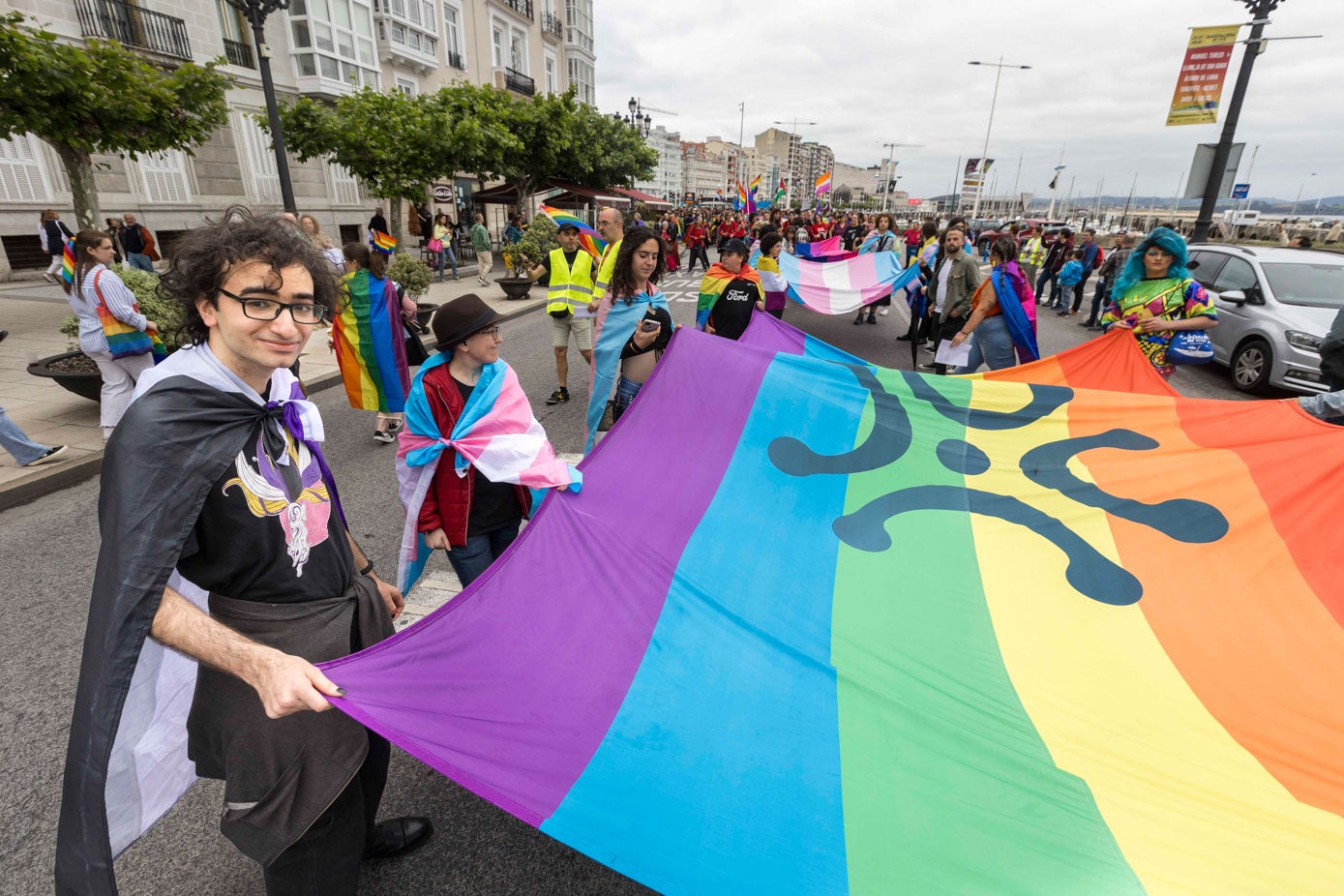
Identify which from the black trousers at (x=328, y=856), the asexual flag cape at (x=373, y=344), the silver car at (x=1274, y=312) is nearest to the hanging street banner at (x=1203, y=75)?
the silver car at (x=1274, y=312)

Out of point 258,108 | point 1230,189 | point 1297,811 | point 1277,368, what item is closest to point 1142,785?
point 1297,811

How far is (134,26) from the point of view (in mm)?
17453

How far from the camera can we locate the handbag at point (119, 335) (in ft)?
19.2

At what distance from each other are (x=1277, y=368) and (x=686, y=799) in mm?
10926

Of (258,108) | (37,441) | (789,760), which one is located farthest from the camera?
(258,108)

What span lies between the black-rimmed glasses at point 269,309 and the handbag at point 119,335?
5761 mm

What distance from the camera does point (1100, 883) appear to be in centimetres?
168

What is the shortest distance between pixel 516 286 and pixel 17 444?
11534 mm

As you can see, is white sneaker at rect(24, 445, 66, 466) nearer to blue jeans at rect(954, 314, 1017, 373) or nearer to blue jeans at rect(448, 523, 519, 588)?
blue jeans at rect(448, 523, 519, 588)

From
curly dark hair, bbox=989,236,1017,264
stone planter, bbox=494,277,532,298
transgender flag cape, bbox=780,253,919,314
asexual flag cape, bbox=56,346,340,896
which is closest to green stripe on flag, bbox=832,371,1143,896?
asexual flag cape, bbox=56,346,340,896

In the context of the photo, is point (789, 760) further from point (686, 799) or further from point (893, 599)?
point (893, 599)

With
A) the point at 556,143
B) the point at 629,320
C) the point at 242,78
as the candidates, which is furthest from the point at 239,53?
the point at 629,320

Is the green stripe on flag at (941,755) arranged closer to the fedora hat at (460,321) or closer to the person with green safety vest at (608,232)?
the fedora hat at (460,321)

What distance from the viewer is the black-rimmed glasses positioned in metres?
1.71
